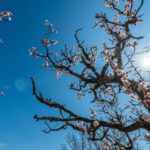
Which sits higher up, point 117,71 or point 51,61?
point 51,61

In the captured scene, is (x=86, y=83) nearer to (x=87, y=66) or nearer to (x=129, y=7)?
(x=87, y=66)

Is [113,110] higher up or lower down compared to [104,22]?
lower down

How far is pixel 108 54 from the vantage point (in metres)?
13.0

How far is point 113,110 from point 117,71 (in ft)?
21.0

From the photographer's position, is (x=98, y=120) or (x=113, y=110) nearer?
(x=98, y=120)

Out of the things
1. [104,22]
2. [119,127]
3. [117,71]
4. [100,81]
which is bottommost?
[119,127]

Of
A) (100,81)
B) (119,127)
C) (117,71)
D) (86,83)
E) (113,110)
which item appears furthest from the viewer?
(113,110)

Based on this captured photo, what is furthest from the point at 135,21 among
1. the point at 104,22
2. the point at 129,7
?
the point at 104,22

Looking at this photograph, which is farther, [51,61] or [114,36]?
[51,61]

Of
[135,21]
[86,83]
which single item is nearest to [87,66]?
[86,83]

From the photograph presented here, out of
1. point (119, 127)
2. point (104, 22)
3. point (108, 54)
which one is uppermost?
point (104, 22)

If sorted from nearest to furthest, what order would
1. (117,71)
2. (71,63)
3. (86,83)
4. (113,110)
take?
(117,71) < (86,83) < (71,63) < (113,110)

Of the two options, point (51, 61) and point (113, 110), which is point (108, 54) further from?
point (113, 110)

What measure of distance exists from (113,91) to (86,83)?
1495 mm
